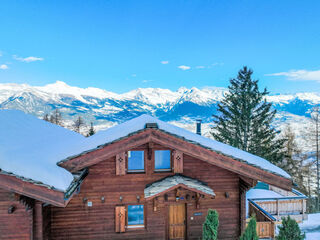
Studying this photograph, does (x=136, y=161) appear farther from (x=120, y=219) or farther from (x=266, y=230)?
(x=266, y=230)

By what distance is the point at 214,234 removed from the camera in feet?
28.3

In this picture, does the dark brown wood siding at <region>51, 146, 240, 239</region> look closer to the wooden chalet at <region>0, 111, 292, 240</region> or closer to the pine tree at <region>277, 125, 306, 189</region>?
the wooden chalet at <region>0, 111, 292, 240</region>

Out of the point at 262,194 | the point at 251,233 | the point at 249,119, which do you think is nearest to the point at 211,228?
the point at 251,233

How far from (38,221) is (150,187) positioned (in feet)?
14.0

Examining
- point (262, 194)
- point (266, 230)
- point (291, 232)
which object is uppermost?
point (291, 232)

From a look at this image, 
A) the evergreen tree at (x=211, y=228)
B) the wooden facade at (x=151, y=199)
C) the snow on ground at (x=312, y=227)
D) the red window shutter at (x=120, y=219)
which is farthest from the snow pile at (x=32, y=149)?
the snow on ground at (x=312, y=227)

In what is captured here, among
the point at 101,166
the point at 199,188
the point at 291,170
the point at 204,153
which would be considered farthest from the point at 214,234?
the point at 291,170

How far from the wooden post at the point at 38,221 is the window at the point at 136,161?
3.64 m

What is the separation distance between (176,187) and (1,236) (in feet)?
20.8

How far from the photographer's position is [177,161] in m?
10.1

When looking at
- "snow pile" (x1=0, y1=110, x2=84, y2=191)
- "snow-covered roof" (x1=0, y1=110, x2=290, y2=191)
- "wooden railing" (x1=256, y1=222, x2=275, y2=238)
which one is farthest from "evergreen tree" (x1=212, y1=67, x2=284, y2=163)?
"snow pile" (x1=0, y1=110, x2=84, y2=191)

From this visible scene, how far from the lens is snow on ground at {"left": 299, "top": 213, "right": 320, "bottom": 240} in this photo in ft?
46.5

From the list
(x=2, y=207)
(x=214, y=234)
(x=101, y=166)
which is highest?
(x=101, y=166)

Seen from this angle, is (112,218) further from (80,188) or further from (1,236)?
(1,236)
